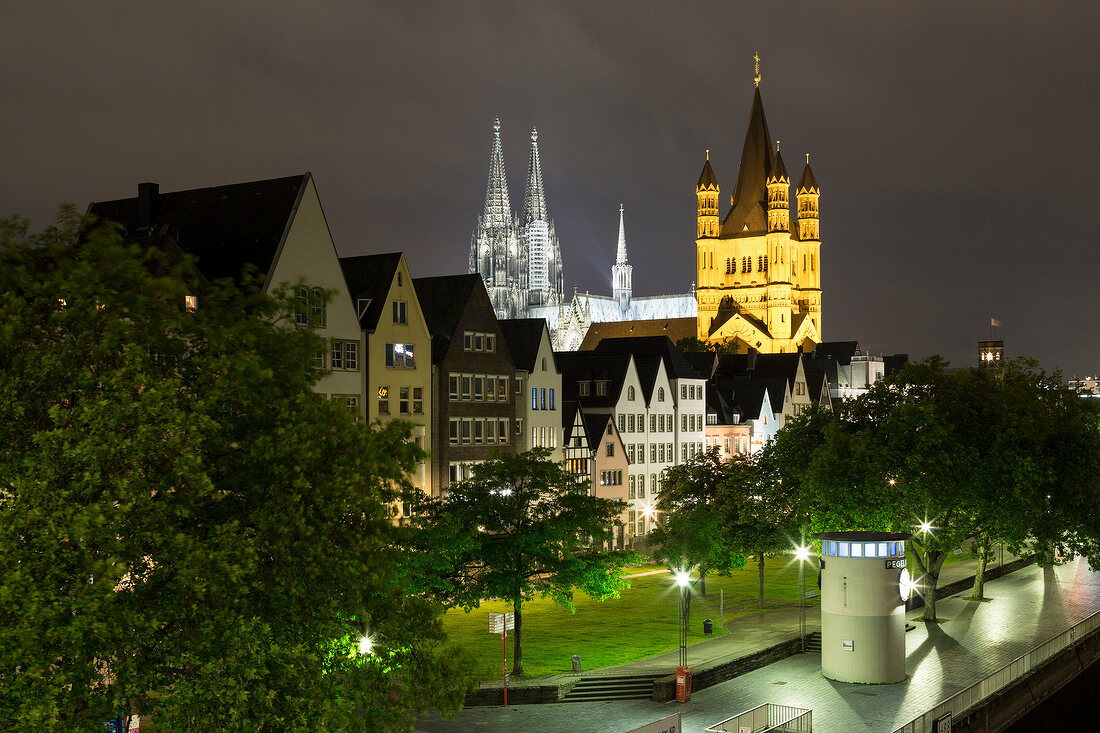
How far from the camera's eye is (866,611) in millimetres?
47188

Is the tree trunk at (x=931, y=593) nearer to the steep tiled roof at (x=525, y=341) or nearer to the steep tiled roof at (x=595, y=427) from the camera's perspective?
the steep tiled roof at (x=525, y=341)

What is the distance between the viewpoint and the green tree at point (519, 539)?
46.2 m

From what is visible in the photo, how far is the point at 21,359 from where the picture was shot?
74.9 feet

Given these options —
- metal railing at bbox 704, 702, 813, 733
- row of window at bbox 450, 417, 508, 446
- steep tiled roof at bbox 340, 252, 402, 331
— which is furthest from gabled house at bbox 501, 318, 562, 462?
metal railing at bbox 704, 702, 813, 733

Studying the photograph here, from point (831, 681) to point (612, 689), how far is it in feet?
30.2

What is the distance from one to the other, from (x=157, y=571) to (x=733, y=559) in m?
43.0

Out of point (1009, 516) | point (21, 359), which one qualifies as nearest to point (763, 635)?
point (1009, 516)

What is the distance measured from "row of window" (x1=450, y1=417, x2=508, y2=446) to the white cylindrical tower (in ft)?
93.4

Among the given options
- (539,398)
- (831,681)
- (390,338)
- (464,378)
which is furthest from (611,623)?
(539,398)

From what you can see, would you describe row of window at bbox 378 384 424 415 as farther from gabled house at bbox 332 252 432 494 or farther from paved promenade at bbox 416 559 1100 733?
paved promenade at bbox 416 559 1100 733

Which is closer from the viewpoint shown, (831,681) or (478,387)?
(831,681)

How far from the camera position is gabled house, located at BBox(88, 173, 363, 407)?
56969 millimetres

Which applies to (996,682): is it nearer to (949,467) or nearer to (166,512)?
(949,467)

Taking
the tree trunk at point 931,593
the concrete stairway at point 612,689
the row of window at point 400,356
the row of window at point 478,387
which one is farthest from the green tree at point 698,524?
the row of window at point 400,356
